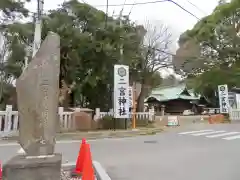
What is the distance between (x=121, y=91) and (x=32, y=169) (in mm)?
11867

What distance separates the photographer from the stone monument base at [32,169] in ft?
14.8

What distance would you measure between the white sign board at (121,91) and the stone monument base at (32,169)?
454 inches

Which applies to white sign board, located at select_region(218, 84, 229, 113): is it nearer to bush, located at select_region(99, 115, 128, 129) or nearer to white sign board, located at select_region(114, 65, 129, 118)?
bush, located at select_region(99, 115, 128, 129)

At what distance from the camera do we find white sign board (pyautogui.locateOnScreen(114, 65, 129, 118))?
16.2 m

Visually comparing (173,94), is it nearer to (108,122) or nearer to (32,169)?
(108,122)

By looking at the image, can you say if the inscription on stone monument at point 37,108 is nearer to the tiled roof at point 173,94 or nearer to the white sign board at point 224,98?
the white sign board at point 224,98

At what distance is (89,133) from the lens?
14.9 metres

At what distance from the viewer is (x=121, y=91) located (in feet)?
53.4

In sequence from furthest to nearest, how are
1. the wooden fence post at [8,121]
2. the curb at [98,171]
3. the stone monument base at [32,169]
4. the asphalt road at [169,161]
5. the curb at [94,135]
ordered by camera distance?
the curb at [94,135], the wooden fence post at [8,121], the asphalt road at [169,161], the curb at [98,171], the stone monument base at [32,169]

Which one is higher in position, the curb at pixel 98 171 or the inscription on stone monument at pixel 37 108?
the inscription on stone monument at pixel 37 108

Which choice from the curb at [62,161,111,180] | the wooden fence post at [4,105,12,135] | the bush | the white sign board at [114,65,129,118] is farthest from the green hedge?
the curb at [62,161,111,180]

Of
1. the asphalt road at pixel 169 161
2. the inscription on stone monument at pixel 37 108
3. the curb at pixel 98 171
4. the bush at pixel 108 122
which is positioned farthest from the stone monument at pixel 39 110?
the bush at pixel 108 122

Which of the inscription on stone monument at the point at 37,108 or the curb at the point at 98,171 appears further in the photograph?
the curb at the point at 98,171

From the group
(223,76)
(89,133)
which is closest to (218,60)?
(223,76)
